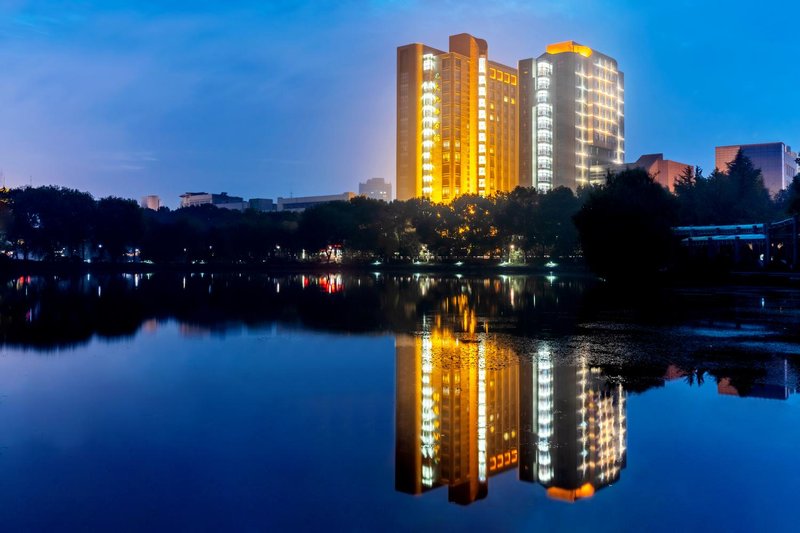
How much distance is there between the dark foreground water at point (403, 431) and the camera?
8.05 m

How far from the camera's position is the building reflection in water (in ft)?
30.5

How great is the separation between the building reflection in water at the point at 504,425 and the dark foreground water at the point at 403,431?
45mm

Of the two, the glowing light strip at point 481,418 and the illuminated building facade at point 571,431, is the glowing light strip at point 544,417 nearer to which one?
the illuminated building facade at point 571,431

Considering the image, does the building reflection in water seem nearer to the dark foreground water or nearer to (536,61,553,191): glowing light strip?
the dark foreground water

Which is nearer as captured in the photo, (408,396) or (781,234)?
(408,396)

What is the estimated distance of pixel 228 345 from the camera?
22234 mm

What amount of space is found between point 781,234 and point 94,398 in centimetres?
6984

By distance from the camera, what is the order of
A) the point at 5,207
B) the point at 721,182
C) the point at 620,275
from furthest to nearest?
the point at 5,207
the point at 721,182
the point at 620,275

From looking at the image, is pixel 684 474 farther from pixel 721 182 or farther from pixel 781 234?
pixel 721 182

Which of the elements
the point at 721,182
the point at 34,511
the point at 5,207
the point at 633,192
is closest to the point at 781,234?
the point at 633,192

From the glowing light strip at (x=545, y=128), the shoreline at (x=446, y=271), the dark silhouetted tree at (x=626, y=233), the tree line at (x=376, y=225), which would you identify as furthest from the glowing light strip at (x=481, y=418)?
the glowing light strip at (x=545, y=128)

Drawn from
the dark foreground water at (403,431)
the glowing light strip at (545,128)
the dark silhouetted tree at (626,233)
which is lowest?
the dark foreground water at (403,431)

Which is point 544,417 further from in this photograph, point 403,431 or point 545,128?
point 545,128

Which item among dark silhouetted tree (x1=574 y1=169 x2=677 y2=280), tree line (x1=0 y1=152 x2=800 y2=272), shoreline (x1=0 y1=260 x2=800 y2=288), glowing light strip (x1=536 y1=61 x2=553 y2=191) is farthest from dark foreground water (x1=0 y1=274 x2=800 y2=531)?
glowing light strip (x1=536 y1=61 x2=553 y2=191)
